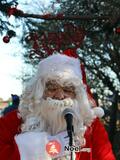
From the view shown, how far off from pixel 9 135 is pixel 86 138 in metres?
0.55

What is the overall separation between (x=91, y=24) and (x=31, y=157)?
3.40m

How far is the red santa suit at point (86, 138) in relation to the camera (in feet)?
14.8

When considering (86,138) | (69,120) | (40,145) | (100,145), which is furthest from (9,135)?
(69,120)

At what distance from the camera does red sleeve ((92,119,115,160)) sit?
4.50 m

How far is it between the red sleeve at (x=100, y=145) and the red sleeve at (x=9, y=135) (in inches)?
21.4

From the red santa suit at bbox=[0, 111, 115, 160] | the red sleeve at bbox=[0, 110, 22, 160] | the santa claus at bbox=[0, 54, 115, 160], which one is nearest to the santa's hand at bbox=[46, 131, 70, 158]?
the santa claus at bbox=[0, 54, 115, 160]

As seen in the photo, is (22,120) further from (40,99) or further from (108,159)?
(108,159)

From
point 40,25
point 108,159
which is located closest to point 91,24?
point 40,25

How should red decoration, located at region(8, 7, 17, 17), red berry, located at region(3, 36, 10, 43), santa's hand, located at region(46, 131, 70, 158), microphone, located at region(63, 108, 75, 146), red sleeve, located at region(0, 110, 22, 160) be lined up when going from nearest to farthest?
microphone, located at region(63, 108, 75, 146) → santa's hand, located at region(46, 131, 70, 158) → red sleeve, located at region(0, 110, 22, 160) → red decoration, located at region(8, 7, 17, 17) → red berry, located at region(3, 36, 10, 43)

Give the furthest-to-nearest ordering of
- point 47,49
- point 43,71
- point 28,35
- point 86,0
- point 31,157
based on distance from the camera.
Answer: point 86,0 → point 28,35 → point 47,49 → point 43,71 → point 31,157

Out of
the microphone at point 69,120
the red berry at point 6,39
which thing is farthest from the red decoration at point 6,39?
the microphone at point 69,120

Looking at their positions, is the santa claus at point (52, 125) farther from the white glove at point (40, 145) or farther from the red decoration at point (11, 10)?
the red decoration at point (11, 10)

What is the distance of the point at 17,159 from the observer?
14.9 ft

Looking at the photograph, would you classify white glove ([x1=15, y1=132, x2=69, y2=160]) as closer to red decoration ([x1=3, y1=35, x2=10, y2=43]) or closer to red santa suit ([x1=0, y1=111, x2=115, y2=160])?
red santa suit ([x1=0, y1=111, x2=115, y2=160])
